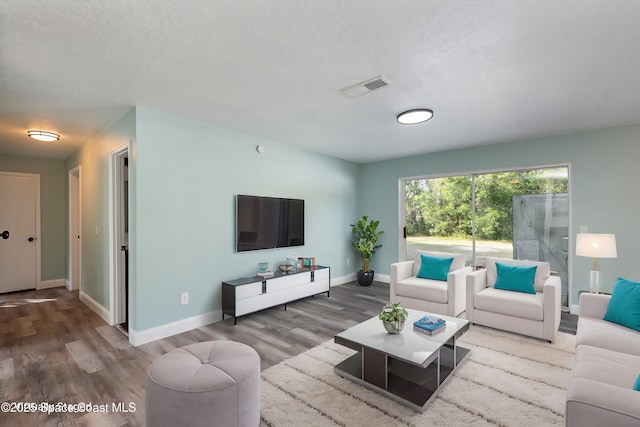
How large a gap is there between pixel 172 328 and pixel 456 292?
3.38 m

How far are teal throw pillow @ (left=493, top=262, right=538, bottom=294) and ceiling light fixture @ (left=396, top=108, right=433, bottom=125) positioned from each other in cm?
207

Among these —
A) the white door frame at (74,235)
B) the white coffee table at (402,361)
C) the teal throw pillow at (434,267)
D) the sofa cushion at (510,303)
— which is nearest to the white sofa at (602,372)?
the sofa cushion at (510,303)

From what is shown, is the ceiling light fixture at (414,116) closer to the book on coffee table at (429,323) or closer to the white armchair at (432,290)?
the white armchair at (432,290)

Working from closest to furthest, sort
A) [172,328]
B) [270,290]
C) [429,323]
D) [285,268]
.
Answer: [429,323]
[172,328]
[270,290]
[285,268]

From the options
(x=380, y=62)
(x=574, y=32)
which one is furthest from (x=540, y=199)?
(x=380, y=62)

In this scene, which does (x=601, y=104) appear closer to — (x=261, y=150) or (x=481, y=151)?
(x=481, y=151)

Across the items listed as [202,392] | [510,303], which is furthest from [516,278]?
[202,392]

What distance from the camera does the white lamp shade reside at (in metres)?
3.22

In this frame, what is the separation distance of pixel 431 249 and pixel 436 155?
1.75 metres

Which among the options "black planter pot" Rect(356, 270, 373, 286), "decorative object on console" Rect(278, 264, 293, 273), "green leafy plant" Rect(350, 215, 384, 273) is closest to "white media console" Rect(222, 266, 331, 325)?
"decorative object on console" Rect(278, 264, 293, 273)

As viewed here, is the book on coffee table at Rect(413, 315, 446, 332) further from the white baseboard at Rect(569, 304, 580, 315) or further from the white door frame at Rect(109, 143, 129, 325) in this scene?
the white door frame at Rect(109, 143, 129, 325)

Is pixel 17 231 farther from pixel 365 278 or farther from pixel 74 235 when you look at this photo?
pixel 365 278

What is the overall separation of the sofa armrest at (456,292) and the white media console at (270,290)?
6.26 feet

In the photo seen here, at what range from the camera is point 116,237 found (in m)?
3.56
